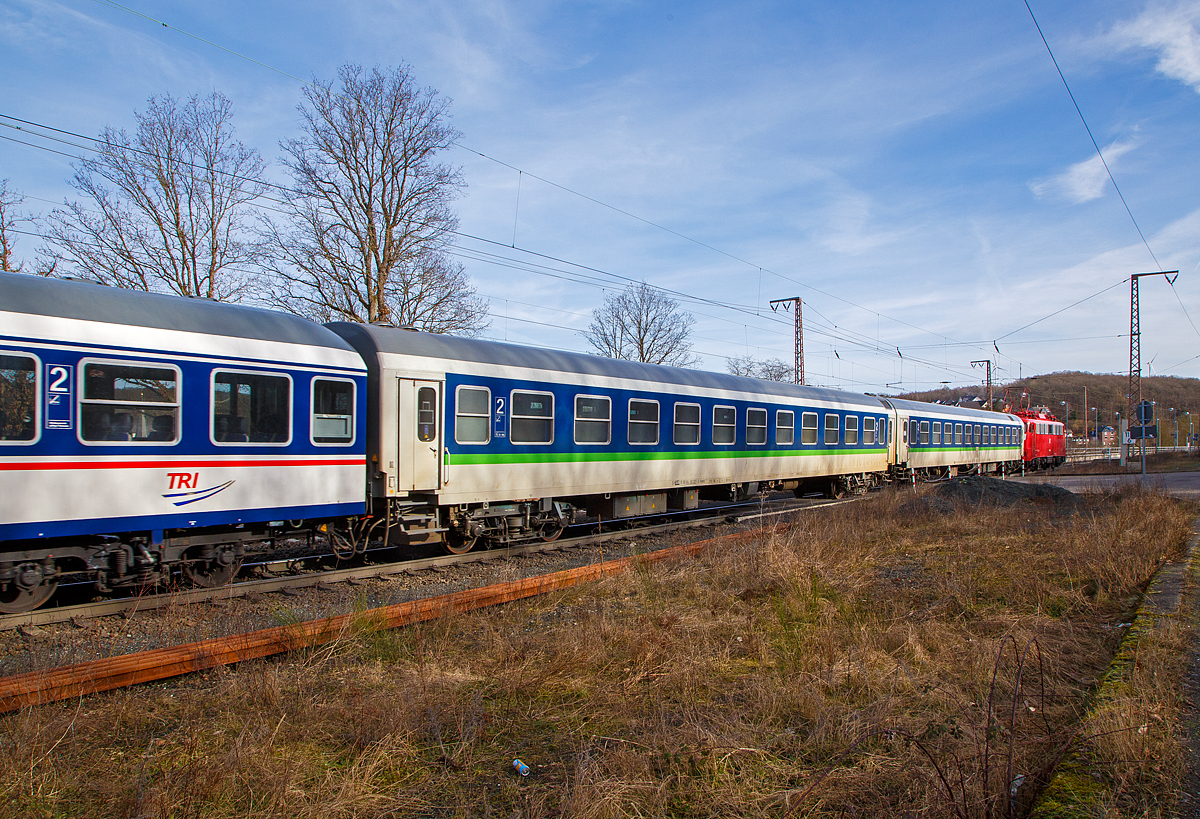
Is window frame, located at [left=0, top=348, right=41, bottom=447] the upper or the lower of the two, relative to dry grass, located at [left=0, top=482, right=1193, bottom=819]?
upper

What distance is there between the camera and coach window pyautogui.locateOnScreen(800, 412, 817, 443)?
1914cm

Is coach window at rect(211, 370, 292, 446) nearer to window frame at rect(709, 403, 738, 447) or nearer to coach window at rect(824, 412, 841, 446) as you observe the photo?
window frame at rect(709, 403, 738, 447)

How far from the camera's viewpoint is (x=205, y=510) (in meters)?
7.78

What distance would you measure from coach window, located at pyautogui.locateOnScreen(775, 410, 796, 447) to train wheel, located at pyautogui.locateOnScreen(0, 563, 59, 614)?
1478cm

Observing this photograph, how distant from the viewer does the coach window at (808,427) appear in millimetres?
19141

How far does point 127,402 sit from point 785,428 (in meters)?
14.7

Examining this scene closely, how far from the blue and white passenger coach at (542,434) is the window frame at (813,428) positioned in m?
0.87

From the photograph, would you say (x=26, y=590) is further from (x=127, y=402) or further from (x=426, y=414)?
(x=426, y=414)

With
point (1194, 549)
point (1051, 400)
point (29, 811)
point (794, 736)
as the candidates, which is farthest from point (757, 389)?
point (1051, 400)

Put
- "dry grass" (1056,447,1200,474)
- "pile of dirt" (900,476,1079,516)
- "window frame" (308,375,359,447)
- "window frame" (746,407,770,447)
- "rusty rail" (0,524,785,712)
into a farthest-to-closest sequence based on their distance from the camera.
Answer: "dry grass" (1056,447,1200,474), "window frame" (746,407,770,447), "pile of dirt" (900,476,1079,516), "window frame" (308,375,359,447), "rusty rail" (0,524,785,712)

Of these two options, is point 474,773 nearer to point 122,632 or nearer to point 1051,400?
point 122,632

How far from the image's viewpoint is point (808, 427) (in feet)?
63.8

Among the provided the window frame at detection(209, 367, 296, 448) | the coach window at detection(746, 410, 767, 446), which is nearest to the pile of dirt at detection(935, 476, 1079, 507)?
the coach window at detection(746, 410, 767, 446)

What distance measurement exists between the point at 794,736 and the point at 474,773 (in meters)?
1.80
